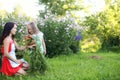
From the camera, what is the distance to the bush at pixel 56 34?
11.5 metres

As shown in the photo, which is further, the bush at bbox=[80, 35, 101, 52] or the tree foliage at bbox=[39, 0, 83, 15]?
the tree foliage at bbox=[39, 0, 83, 15]

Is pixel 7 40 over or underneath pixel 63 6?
underneath

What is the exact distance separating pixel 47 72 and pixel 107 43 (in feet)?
33.0

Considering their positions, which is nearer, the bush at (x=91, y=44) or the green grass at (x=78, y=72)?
the green grass at (x=78, y=72)

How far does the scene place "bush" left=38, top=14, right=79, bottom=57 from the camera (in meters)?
11.5

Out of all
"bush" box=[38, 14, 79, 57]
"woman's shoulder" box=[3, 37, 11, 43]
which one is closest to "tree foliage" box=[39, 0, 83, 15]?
"bush" box=[38, 14, 79, 57]

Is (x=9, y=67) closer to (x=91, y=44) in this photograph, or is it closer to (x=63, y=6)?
(x=91, y=44)

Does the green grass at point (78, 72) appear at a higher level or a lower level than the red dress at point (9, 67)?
lower

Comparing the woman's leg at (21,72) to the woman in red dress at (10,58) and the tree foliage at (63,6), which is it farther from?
the tree foliage at (63,6)

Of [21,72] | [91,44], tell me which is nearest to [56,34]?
[21,72]

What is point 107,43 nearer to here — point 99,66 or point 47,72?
point 99,66

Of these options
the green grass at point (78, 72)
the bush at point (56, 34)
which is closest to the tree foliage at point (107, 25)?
the bush at point (56, 34)

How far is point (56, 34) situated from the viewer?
455 inches

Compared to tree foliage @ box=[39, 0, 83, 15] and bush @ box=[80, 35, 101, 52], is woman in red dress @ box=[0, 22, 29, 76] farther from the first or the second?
tree foliage @ box=[39, 0, 83, 15]
